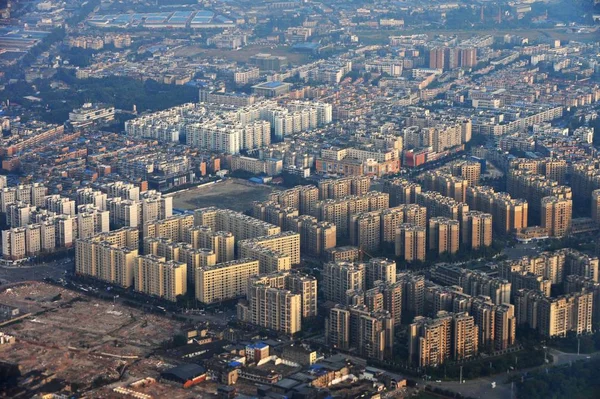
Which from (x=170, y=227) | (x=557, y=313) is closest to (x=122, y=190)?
(x=170, y=227)

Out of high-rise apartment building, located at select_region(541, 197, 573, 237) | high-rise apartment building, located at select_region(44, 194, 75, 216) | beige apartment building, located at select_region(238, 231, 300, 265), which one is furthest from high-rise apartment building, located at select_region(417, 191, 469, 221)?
high-rise apartment building, located at select_region(44, 194, 75, 216)

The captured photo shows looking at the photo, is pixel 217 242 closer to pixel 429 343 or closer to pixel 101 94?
pixel 429 343

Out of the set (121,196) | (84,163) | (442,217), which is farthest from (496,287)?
(84,163)

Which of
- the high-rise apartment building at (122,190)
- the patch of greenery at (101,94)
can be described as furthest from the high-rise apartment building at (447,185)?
the patch of greenery at (101,94)

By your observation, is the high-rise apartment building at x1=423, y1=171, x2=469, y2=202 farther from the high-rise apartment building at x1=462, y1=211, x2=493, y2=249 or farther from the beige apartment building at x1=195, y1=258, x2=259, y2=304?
the beige apartment building at x1=195, y1=258, x2=259, y2=304

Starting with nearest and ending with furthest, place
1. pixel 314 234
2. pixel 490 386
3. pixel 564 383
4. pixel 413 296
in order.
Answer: pixel 564 383
pixel 490 386
pixel 413 296
pixel 314 234
